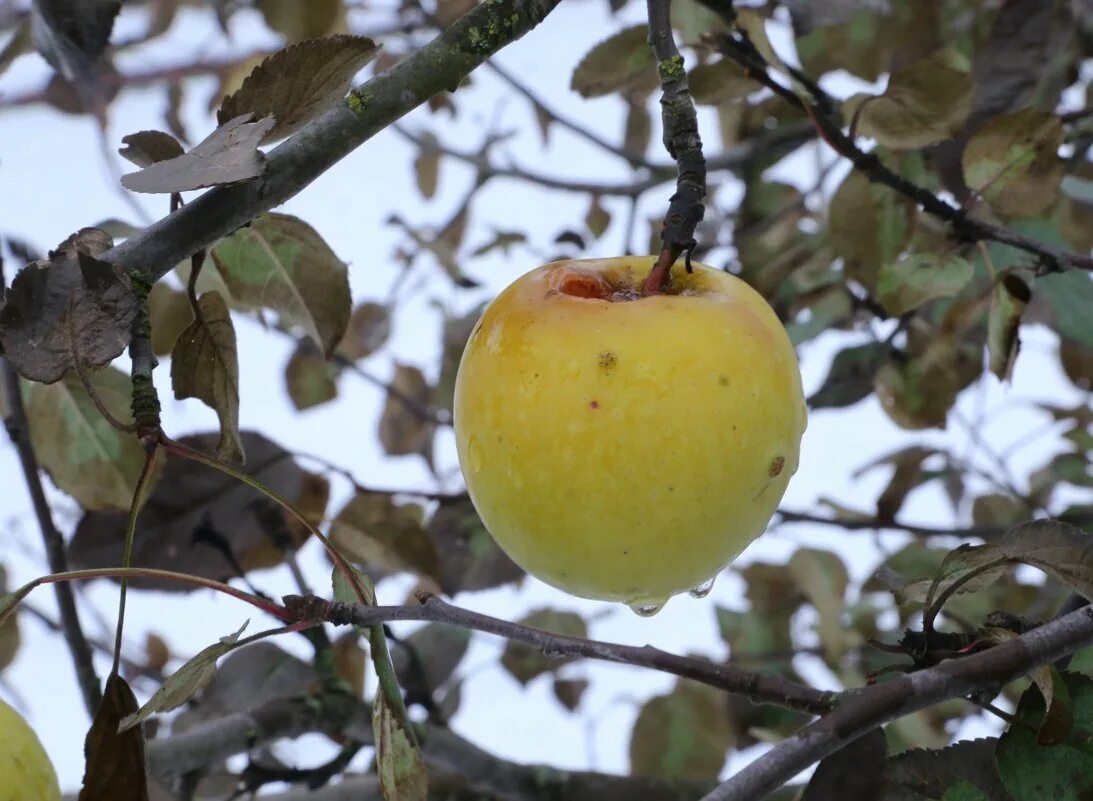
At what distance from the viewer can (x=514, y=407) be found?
41cm

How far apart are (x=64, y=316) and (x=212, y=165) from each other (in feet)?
0.25

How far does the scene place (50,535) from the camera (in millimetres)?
604

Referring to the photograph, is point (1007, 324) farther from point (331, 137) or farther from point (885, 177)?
point (331, 137)

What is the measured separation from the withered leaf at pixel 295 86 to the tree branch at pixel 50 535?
0.23 meters

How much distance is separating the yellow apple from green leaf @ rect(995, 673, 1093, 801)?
0.37 meters

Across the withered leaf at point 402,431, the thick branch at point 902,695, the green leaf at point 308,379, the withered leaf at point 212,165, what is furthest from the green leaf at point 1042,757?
the withered leaf at point 402,431

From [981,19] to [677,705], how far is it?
0.69m

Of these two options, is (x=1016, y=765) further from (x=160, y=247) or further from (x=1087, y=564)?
(x=160, y=247)

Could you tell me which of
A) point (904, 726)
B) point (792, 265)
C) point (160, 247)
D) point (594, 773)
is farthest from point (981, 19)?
point (160, 247)

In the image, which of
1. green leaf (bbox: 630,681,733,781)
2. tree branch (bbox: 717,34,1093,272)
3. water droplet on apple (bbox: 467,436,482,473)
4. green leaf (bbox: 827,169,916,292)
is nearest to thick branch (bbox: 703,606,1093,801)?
water droplet on apple (bbox: 467,436,482,473)

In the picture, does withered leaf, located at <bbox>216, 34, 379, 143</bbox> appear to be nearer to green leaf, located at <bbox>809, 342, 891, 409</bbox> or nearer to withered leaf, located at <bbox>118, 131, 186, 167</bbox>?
withered leaf, located at <bbox>118, 131, 186, 167</bbox>

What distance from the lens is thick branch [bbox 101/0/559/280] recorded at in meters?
0.40

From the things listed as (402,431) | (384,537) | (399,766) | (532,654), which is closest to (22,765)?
(399,766)

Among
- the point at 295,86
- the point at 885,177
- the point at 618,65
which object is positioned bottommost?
the point at 295,86
